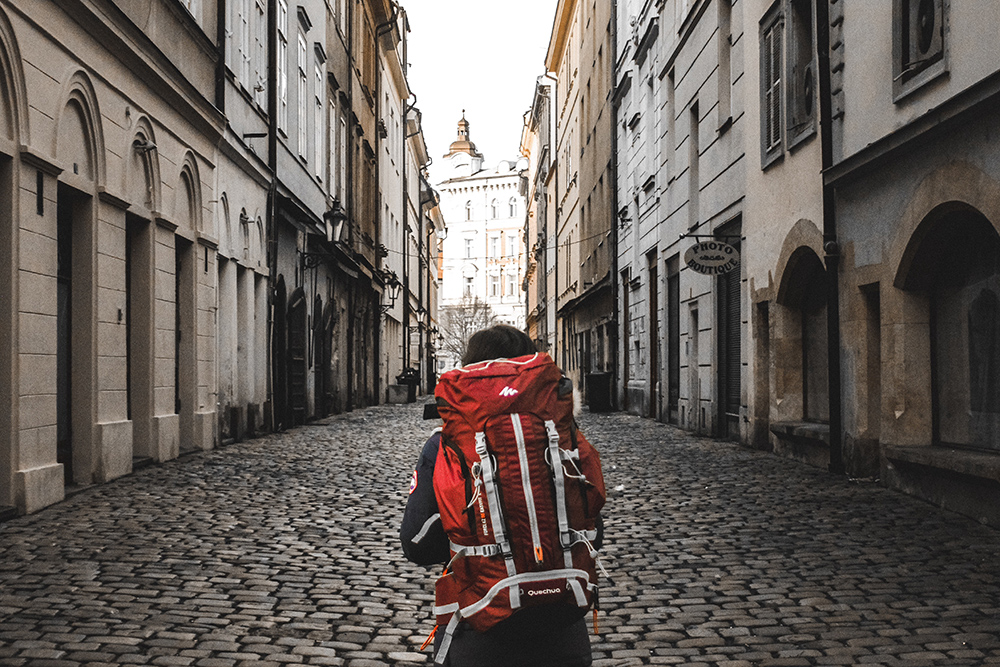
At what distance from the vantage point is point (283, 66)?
70.0ft

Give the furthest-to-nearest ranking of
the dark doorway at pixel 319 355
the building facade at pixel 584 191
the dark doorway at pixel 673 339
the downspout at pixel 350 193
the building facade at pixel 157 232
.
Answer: the building facade at pixel 584 191 → the downspout at pixel 350 193 → the dark doorway at pixel 319 355 → the dark doorway at pixel 673 339 → the building facade at pixel 157 232

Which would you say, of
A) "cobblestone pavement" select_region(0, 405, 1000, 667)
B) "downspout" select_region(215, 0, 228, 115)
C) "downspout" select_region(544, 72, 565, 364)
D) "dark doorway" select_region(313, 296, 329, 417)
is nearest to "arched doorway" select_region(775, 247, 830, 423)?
"cobblestone pavement" select_region(0, 405, 1000, 667)

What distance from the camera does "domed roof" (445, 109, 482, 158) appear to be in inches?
4536

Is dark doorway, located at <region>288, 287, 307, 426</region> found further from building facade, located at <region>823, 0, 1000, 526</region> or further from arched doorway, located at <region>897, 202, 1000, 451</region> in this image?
arched doorway, located at <region>897, 202, 1000, 451</region>

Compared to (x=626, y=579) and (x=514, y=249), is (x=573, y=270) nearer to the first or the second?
(x=626, y=579)

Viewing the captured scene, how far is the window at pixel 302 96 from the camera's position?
2302cm

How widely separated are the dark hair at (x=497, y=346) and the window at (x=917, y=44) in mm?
7276

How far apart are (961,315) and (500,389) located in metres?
7.83

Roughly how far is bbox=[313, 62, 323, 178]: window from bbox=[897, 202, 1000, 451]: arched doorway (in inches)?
695

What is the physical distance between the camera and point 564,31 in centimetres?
4622

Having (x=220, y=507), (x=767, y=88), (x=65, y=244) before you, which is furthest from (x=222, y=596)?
(x=767, y=88)

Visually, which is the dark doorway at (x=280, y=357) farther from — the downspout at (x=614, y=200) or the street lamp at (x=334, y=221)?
the downspout at (x=614, y=200)

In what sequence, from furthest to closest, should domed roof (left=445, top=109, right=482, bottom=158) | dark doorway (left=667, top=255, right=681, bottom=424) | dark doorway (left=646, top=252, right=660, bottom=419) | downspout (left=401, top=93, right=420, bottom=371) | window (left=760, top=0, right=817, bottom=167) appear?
domed roof (left=445, top=109, right=482, bottom=158), downspout (left=401, top=93, right=420, bottom=371), dark doorway (left=646, top=252, right=660, bottom=419), dark doorway (left=667, top=255, right=681, bottom=424), window (left=760, top=0, right=817, bottom=167)

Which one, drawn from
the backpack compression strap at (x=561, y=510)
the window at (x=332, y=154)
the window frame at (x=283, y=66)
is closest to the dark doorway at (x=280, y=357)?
the window frame at (x=283, y=66)
